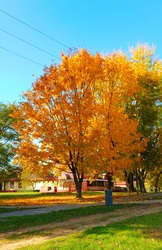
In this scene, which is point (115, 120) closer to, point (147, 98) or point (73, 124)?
point (73, 124)

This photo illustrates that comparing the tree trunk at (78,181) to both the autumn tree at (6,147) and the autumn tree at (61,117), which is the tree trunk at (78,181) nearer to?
the autumn tree at (61,117)

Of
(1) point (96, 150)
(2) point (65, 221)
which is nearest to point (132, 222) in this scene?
(2) point (65, 221)

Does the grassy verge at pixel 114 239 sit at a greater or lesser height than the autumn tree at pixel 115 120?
lesser

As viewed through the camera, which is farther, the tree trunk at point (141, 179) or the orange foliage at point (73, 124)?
the tree trunk at point (141, 179)

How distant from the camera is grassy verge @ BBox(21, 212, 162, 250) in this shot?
6.78 metres

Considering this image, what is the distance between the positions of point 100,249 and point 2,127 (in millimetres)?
26741

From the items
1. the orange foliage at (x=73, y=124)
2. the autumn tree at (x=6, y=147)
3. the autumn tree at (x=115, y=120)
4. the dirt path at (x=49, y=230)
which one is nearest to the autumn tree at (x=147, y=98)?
the autumn tree at (x=115, y=120)

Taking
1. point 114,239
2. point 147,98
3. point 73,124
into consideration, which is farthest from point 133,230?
point 147,98

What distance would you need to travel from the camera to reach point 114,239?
733 centimetres

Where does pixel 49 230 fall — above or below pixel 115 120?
below

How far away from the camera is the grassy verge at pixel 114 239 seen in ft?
22.2

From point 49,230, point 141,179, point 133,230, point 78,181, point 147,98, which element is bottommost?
point 49,230

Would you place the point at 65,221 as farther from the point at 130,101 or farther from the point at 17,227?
the point at 130,101

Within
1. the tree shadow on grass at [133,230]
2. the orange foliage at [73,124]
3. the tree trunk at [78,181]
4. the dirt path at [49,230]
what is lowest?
the dirt path at [49,230]
